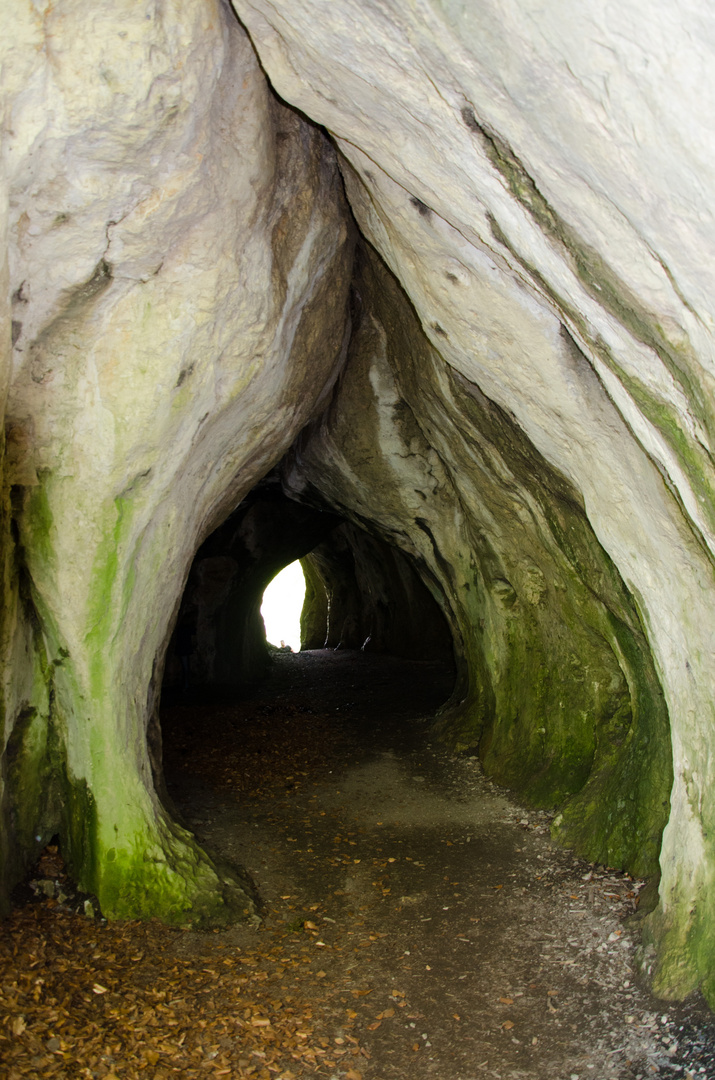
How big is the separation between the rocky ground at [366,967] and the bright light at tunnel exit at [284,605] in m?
41.3

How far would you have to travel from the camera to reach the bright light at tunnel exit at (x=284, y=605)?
165 feet

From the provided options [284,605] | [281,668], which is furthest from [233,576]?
[284,605]

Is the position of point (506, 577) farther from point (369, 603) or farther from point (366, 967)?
point (369, 603)

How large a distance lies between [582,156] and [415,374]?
5.83 metres

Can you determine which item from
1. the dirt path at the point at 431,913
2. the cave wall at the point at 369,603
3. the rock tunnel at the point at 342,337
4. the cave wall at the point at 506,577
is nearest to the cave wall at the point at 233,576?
the cave wall at the point at 369,603

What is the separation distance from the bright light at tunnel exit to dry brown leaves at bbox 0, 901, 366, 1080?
146 ft

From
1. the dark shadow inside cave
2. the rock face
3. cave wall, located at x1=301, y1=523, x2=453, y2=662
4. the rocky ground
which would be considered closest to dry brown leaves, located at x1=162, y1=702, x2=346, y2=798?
the dark shadow inside cave

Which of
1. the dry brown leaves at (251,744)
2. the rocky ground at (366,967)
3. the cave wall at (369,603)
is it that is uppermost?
the cave wall at (369,603)

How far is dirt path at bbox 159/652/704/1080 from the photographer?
4512 millimetres

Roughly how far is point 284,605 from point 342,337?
4206 centimetres

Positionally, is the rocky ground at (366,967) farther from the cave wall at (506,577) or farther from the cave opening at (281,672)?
the cave opening at (281,672)

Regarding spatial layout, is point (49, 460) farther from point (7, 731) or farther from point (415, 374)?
point (415, 374)

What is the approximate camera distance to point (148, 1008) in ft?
15.1

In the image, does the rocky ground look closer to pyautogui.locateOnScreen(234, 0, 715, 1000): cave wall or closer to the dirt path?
the dirt path
